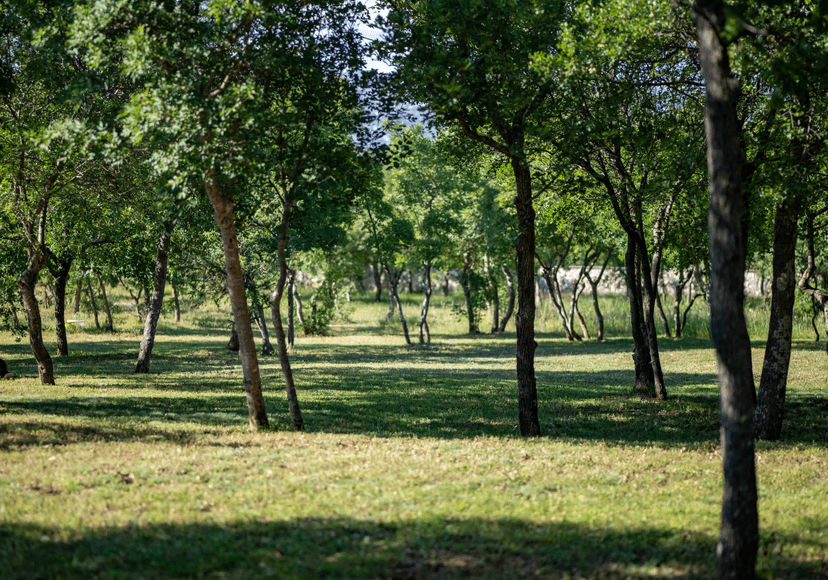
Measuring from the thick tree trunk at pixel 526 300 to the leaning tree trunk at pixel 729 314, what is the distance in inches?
247

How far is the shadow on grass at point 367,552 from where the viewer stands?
5.02m

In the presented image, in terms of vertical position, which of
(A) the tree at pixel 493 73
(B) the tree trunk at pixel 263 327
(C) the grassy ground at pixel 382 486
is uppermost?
(A) the tree at pixel 493 73

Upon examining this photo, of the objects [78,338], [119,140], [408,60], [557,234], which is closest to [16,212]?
[119,140]

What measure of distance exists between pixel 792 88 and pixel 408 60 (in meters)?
6.88

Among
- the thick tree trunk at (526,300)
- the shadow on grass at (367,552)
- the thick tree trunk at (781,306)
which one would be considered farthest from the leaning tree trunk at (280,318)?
the thick tree trunk at (781,306)

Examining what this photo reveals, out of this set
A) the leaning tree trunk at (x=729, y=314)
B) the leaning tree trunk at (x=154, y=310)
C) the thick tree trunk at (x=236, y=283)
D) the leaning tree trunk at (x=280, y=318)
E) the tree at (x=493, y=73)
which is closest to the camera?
the leaning tree trunk at (x=729, y=314)

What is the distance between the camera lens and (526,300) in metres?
11.5

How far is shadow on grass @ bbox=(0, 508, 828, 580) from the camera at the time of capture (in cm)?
502

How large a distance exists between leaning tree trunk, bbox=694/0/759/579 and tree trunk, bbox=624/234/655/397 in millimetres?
11461

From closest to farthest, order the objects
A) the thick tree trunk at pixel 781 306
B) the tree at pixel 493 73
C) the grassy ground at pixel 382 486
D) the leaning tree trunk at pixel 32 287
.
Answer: the grassy ground at pixel 382 486 < the tree at pixel 493 73 < the thick tree trunk at pixel 781 306 < the leaning tree trunk at pixel 32 287

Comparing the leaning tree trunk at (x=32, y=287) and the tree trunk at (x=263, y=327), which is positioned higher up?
the leaning tree trunk at (x=32, y=287)

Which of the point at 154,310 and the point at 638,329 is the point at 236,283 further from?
the point at 154,310

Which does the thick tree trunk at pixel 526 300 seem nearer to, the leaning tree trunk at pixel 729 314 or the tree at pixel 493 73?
the tree at pixel 493 73

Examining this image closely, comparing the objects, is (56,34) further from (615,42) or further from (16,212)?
(615,42)
